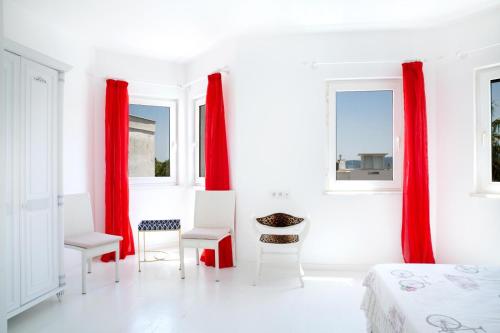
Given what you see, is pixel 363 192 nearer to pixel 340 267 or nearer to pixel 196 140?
pixel 340 267

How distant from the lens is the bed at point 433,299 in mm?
1297

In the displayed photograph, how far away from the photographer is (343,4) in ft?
9.61

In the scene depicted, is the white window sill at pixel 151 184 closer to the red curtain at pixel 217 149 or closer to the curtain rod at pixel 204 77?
the red curtain at pixel 217 149

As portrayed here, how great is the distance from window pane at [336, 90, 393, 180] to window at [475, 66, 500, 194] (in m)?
0.80

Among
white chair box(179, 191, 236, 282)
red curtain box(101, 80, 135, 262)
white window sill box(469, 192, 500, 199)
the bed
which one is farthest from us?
red curtain box(101, 80, 135, 262)

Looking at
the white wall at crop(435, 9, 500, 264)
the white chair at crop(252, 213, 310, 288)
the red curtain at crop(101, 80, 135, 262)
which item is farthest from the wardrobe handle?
the white wall at crop(435, 9, 500, 264)

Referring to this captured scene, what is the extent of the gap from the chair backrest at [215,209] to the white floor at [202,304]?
0.52 m

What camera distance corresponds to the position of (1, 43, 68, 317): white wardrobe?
224 centimetres

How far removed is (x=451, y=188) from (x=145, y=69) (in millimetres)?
3960

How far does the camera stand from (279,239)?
123 inches

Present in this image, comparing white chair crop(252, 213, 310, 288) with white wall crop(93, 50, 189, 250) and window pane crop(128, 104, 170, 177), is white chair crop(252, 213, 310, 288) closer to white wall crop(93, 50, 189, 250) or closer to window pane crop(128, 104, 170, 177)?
white wall crop(93, 50, 189, 250)

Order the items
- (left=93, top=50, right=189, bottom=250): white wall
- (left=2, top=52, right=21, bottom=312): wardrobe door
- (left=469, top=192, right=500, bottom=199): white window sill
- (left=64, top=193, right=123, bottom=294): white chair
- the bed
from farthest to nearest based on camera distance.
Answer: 1. (left=93, top=50, right=189, bottom=250): white wall
2. (left=469, top=192, right=500, bottom=199): white window sill
3. (left=64, top=193, right=123, bottom=294): white chair
4. (left=2, top=52, right=21, bottom=312): wardrobe door
5. the bed

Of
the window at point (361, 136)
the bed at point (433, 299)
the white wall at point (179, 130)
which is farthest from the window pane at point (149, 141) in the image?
the bed at point (433, 299)

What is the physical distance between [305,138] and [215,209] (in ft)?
4.23
